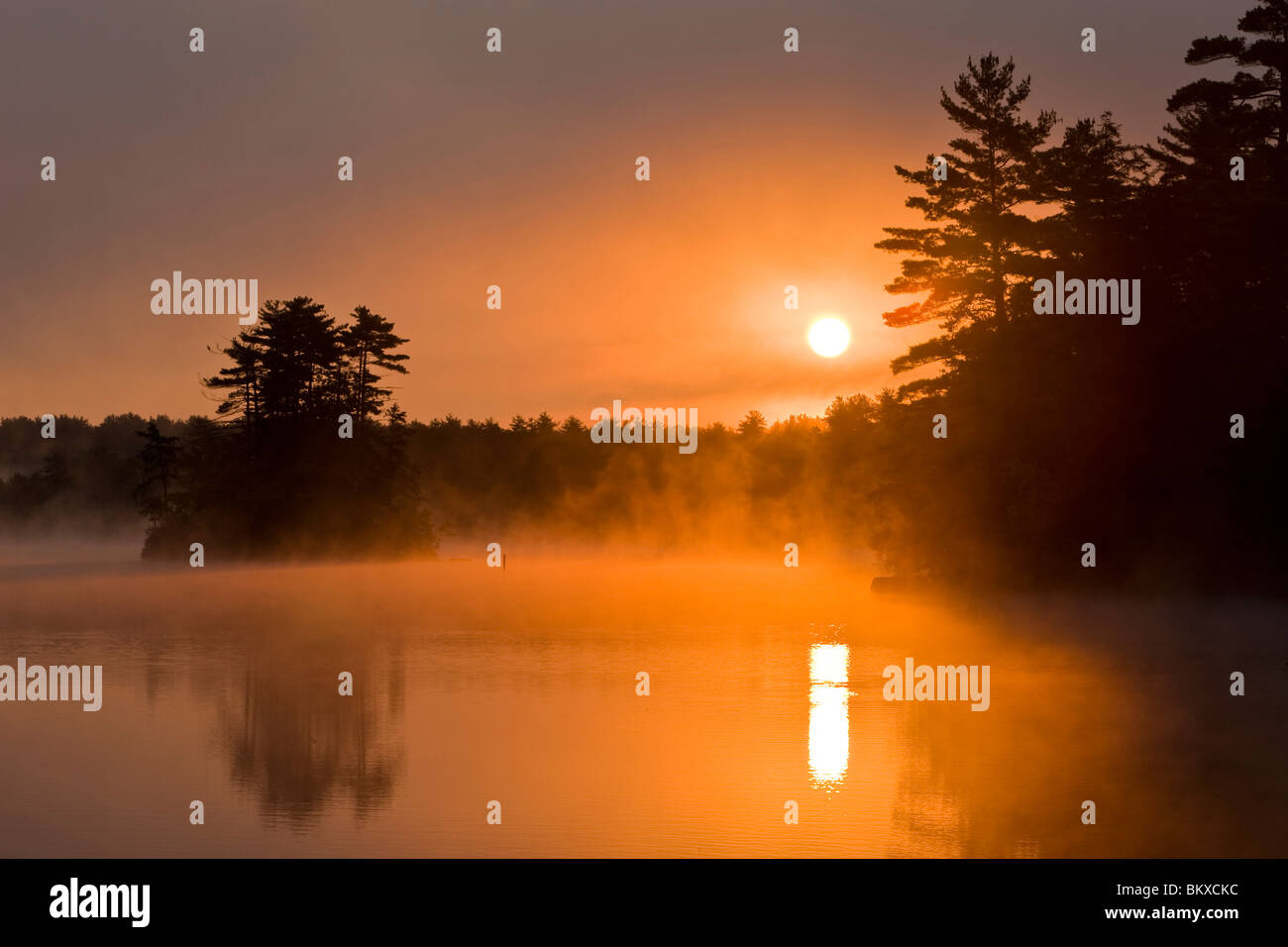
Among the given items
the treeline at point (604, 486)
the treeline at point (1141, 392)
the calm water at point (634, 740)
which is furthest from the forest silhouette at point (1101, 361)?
the treeline at point (604, 486)

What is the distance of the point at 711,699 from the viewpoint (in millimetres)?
24422

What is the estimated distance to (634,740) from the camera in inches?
→ 793

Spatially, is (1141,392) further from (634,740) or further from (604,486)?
(604,486)

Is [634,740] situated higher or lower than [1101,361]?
lower

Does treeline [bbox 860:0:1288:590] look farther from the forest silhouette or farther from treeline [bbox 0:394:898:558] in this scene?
treeline [bbox 0:394:898:558]

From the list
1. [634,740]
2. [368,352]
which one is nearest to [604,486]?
[368,352]

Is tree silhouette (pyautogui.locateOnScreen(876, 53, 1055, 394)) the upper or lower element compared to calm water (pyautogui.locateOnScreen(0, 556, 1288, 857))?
upper

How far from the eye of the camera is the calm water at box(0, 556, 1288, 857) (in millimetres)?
14695

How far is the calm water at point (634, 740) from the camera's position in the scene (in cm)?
1470

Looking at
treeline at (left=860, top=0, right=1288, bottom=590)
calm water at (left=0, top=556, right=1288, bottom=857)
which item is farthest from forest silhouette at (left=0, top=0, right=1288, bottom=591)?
calm water at (left=0, top=556, right=1288, bottom=857)
